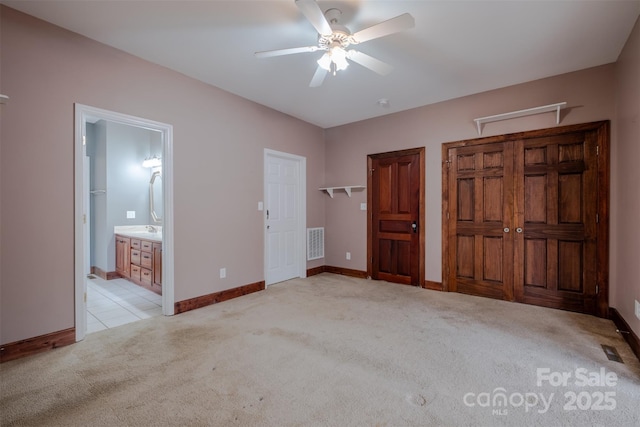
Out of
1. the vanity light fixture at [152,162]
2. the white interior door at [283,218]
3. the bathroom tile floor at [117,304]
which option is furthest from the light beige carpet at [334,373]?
the vanity light fixture at [152,162]

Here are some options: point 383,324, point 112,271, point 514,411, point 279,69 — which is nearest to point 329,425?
point 514,411

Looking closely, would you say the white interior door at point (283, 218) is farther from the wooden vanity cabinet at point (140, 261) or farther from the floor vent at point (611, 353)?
the floor vent at point (611, 353)

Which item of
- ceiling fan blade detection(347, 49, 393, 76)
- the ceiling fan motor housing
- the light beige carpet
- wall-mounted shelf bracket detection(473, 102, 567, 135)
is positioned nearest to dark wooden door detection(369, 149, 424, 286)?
wall-mounted shelf bracket detection(473, 102, 567, 135)

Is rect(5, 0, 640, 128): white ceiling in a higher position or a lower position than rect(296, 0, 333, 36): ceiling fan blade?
higher

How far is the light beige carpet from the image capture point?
1680 mm

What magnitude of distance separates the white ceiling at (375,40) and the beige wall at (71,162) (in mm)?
200

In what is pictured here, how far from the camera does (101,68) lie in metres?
2.71

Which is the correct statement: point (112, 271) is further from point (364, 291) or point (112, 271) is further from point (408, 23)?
point (408, 23)

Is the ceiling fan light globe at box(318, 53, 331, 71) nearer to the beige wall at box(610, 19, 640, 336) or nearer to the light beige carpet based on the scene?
the light beige carpet

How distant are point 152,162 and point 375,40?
4.28 m

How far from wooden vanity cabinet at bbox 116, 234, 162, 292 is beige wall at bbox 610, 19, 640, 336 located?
4862 millimetres

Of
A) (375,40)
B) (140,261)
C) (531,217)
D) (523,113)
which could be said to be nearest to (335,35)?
(375,40)

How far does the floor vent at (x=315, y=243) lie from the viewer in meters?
5.13

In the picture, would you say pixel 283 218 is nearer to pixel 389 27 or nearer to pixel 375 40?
pixel 375 40
